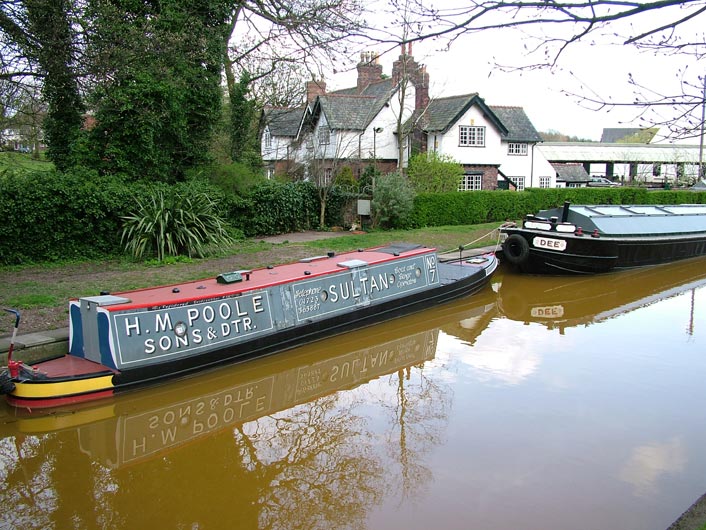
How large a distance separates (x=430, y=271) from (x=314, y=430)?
535 centimetres

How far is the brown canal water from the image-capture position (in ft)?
16.2

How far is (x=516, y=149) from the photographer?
32719mm

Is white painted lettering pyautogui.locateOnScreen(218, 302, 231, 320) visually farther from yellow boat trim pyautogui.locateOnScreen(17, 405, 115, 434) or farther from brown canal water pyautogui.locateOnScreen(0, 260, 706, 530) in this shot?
yellow boat trim pyautogui.locateOnScreen(17, 405, 115, 434)

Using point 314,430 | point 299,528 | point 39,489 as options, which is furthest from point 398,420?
point 39,489

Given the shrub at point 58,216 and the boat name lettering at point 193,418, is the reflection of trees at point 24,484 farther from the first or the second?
the shrub at point 58,216

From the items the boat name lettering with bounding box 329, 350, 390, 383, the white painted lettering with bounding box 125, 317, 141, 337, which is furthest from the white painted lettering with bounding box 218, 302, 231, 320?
the boat name lettering with bounding box 329, 350, 390, 383

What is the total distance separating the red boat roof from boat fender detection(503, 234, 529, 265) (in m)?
4.39

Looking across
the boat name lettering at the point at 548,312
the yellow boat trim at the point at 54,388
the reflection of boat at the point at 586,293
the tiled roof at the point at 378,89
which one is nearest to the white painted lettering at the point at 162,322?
the yellow boat trim at the point at 54,388

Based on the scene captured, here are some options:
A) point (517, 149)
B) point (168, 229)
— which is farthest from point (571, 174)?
point (168, 229)

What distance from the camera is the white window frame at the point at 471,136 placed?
97.2ft

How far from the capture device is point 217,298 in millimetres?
7898

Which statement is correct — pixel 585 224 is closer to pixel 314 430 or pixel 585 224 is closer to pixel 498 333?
pixel 498 333

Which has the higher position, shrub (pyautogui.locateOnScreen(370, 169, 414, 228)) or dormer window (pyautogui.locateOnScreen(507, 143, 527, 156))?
dormer window (pyautogui.locateOnScreen(507, 143, 527, 156))

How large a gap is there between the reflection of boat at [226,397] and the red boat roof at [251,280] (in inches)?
42.4
